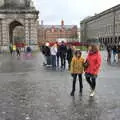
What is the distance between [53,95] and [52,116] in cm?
373

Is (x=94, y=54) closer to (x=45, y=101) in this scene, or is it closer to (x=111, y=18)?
(x=45, y=101)

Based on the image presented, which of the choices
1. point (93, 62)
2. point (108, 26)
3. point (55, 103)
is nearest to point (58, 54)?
point (93, 62)

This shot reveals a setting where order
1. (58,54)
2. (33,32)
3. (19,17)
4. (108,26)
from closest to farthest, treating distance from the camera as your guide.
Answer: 1. (58,54)
2. (33,32)
3. (19,17)
4. (108,26)

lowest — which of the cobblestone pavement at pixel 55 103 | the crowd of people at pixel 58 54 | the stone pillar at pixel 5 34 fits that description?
the cobblestone pavement at pixel 55 103

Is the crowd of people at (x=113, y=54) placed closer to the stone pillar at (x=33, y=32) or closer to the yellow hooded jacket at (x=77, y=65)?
the yellow hooded jacket at (x=77, y=65)

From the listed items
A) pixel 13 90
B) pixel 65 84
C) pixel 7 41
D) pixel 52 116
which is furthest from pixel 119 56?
pixel 7 41

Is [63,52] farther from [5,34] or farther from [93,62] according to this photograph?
[5,34]

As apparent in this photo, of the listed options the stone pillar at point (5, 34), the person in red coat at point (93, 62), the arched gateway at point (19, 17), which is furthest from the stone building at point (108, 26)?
the person in red coat at point (93, 62)

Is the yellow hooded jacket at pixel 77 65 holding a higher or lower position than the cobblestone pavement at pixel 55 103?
higher

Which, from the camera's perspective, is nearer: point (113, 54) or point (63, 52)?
point (63, 52)

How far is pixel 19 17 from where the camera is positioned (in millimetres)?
72312

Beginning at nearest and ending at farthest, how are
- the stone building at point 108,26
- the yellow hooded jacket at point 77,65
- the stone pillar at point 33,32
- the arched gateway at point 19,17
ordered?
the yellow hooded jacket at point 77,65 < the arched gateway at point 19,17 < the stone pillar at point 33,32 < the stone building at point 108,26

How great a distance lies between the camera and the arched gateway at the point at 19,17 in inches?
2827

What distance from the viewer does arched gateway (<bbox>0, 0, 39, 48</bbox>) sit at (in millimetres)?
71812
